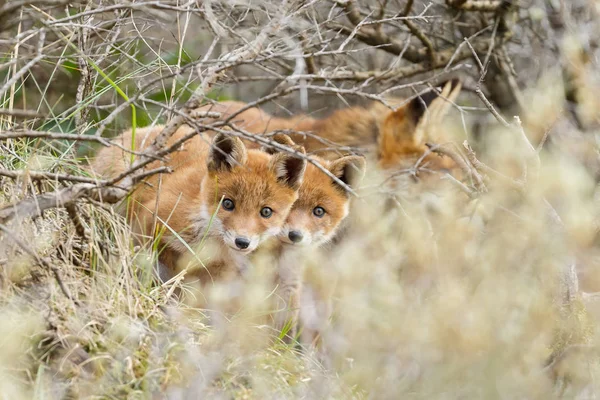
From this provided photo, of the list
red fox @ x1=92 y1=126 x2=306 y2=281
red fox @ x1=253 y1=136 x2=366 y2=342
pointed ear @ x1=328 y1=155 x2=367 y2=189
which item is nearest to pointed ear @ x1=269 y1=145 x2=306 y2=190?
red fox @ x1=92 y1=126 x2=306 y2=281

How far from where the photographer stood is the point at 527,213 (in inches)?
127

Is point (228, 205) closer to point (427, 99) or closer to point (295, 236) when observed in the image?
point (295, 236)

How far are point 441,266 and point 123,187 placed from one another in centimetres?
142

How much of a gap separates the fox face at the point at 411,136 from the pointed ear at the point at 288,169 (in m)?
1.59

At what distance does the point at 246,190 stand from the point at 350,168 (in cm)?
69

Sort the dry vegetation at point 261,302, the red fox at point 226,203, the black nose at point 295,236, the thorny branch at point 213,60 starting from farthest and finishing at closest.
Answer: the black nose at point 295,236, the red fox at point 226,203, the thorny branch at point 213,60, the dry vegetation at point 261,302

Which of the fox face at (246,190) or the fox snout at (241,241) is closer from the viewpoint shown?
the fox snout at (241,241)

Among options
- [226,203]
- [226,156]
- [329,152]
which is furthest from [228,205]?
[329,152]

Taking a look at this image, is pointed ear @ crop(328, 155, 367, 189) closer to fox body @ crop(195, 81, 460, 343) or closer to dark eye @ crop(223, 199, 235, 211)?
fox body @ crop(195, 81, 460, 343)

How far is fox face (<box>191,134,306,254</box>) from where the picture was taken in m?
4.19

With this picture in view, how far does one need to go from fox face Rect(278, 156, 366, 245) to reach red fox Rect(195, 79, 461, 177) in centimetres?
88

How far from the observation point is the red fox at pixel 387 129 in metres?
5.58

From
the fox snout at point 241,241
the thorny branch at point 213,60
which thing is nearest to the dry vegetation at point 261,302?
the thorny branch at point 213,60

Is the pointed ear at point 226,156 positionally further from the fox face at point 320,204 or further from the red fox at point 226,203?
the fox face at point 320,204
